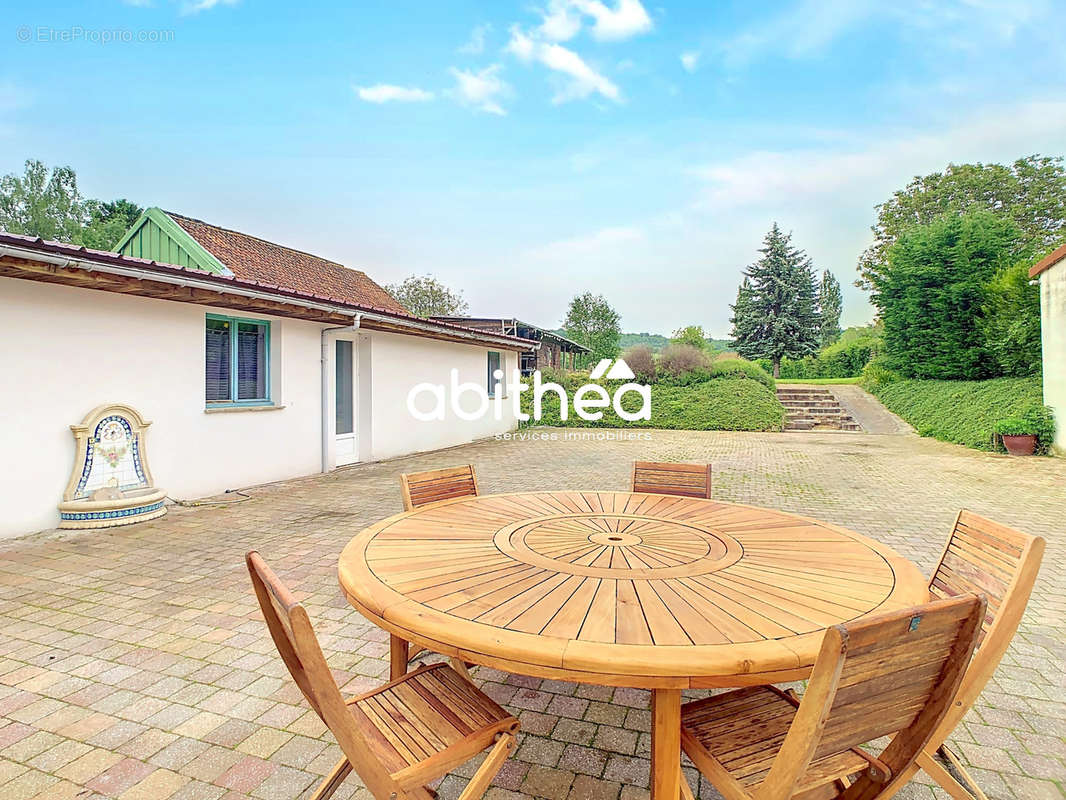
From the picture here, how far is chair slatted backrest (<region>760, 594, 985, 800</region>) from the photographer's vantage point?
975 mm

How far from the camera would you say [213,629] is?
116 inches

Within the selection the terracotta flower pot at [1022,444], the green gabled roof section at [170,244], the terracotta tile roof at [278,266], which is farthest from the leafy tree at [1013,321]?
the green gabled roof section at [170,244]

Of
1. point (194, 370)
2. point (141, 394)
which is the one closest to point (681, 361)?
point (194, 370)

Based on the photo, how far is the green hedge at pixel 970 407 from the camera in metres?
10.6

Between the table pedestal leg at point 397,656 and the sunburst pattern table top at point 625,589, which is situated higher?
the sunburst pattern table top at point 625,589

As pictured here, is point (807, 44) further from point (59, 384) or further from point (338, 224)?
point (338, 224)

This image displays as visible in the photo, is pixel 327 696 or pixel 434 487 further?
pixel 434 487

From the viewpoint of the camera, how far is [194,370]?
634cm

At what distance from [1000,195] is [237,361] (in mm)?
34332

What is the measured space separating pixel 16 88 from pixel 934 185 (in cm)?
3543

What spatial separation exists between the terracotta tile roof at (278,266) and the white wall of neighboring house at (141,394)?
3121 mm

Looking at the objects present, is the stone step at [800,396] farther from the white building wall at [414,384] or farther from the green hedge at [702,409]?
the white building wall at [414,384]

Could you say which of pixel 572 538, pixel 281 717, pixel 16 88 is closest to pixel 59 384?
pixel 281 717

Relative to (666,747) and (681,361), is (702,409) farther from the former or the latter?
(666,747)
